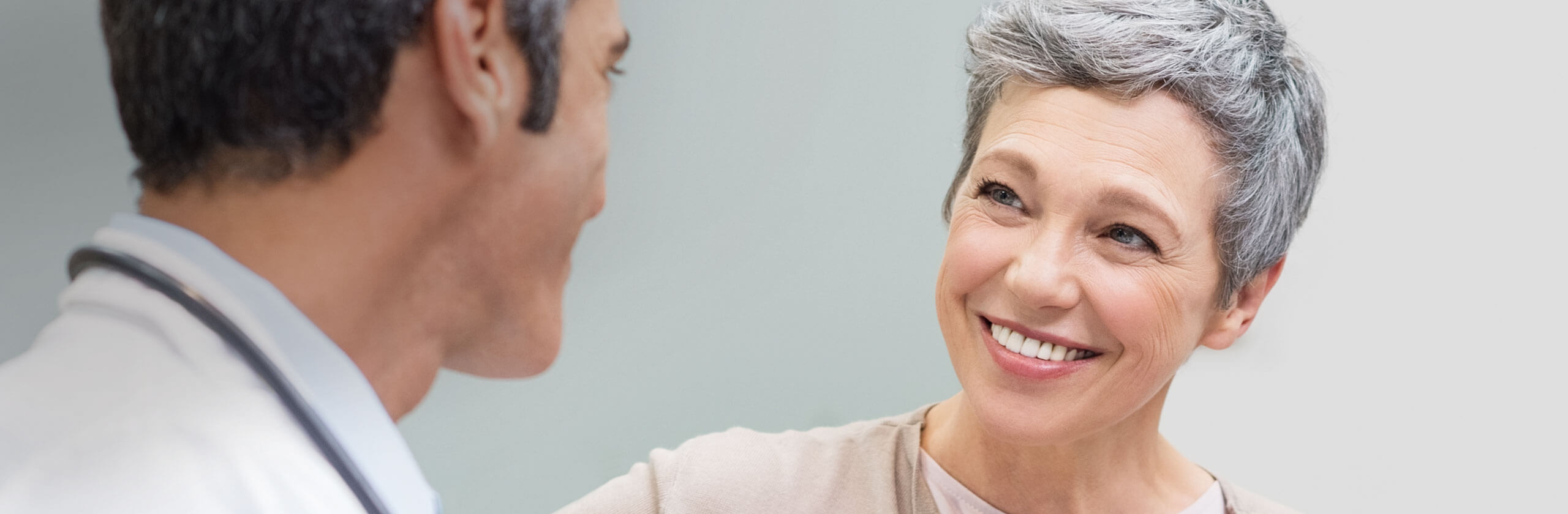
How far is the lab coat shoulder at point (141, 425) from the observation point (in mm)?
576

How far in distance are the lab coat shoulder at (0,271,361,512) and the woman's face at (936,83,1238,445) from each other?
0.82 m

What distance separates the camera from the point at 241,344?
647 millimetres

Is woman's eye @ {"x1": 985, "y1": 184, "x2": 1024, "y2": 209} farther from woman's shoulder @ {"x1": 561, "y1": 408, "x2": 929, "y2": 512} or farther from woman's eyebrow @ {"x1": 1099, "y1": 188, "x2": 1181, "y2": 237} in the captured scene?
woman's shoulder @ {"x1": 561, "y1": 408, "x2": 929, "y2": 512}

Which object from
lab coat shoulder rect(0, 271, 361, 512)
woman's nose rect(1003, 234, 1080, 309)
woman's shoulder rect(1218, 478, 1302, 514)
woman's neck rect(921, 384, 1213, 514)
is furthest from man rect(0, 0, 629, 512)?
woman's shoulder rect(1218, 478, 1302, 514)

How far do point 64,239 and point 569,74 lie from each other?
1.23 m

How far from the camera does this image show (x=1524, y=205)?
181cm

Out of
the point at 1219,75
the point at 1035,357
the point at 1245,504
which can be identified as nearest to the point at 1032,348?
the point at 1035,357

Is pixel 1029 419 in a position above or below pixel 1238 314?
below

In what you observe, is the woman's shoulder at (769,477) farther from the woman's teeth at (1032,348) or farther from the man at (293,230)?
the man at (293,230)

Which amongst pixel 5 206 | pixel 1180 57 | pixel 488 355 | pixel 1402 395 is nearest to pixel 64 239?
pixel 5 206

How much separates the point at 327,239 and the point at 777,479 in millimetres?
895

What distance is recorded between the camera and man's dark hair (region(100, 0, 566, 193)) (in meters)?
0.62

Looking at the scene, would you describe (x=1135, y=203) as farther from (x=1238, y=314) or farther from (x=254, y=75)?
(x=254, y=75)

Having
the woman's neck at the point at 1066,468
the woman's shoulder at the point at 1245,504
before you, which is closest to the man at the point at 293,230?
the woman's neck at the point at 1066,468
